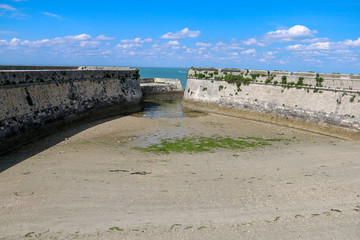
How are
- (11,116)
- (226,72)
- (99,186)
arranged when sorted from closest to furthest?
1. (99,186)
2. (11,116)
3. (226,72)

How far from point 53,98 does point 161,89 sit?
1961 cm

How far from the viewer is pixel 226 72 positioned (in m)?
24.9

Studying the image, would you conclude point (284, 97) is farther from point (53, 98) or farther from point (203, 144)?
point (53, 98)

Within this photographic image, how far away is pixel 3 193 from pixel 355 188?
1143 cm

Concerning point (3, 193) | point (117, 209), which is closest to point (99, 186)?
point (117, 209)

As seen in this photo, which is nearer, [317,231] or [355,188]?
[317,231]

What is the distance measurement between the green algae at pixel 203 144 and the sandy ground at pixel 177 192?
28.5 inches

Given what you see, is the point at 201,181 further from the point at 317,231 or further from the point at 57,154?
the point at 57,154

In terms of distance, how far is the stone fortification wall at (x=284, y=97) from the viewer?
16.4m

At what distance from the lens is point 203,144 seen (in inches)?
548

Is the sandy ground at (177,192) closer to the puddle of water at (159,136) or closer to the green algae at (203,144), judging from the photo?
the green algae at (203,144)

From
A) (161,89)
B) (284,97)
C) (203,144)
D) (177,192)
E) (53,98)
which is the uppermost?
(161,89)

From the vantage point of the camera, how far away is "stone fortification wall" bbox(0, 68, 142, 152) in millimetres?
12500

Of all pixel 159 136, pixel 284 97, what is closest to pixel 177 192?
pixel 159 136
